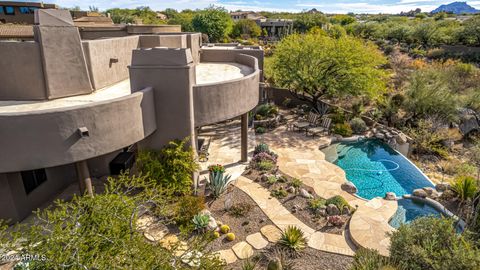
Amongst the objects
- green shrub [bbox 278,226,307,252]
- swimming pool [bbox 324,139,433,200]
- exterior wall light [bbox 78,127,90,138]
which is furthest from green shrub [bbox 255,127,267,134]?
exterior wall light [bbox 78,127,90,138]

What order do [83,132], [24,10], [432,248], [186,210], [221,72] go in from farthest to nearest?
[24,10], [221,72], [186,210], [83,132], [432,248]

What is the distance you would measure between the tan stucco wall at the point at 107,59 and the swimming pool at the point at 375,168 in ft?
43.1

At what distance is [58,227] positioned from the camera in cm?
574

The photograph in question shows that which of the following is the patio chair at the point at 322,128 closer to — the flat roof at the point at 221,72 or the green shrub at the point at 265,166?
the flat roof at the point at 221,72

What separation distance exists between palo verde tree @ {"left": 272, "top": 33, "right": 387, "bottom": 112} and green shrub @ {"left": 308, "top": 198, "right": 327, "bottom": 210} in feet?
40.5

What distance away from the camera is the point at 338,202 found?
1184cm

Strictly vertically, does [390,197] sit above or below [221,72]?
below

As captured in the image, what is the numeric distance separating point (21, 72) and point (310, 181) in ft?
43.1

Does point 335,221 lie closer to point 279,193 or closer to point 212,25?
point 279,193

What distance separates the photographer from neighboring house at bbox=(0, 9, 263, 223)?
8750mm

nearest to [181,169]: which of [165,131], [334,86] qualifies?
[165,131]

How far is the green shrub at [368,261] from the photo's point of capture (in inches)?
300

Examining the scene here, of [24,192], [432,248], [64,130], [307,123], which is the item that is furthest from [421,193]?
[24,192]

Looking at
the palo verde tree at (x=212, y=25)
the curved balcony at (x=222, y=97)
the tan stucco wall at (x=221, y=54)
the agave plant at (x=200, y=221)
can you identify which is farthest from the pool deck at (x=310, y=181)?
the palo verde tree at (x=212, y=25)
